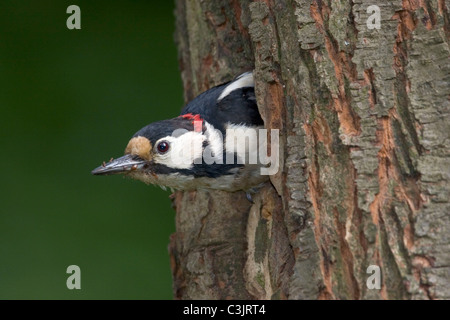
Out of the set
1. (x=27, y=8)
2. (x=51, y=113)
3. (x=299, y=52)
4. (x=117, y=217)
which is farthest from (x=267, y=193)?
(x=27, y=8)

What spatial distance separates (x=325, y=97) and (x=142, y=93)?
2.85 m

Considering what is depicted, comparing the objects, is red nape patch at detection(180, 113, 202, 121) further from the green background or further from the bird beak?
the green background

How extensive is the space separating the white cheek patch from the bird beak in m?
0.08

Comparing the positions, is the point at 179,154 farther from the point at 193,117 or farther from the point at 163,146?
the point at 193,117

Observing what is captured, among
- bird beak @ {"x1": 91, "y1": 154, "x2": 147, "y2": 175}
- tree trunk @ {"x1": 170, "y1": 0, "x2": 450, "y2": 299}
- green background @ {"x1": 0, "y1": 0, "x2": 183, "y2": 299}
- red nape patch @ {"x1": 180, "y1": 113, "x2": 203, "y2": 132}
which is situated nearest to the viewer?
tree trunk @ {"x1": 170, "y1": 0, "x2": 450, "y2": 299}

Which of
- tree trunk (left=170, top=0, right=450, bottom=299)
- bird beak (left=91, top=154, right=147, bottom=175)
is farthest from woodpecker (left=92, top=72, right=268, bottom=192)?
→ tree trunk (left=170, top=0, right=450, bottom=299)

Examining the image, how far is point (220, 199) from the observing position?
3.54 meters

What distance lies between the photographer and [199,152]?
10.2 feet

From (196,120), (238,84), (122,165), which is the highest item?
(238,84)

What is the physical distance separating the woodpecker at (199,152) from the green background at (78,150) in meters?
1.85

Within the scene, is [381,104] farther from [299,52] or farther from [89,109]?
[89,109]

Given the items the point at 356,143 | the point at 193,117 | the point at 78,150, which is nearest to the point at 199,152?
the point at 193,117

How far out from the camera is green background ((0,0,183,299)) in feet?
15.7

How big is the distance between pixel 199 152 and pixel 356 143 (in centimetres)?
89
